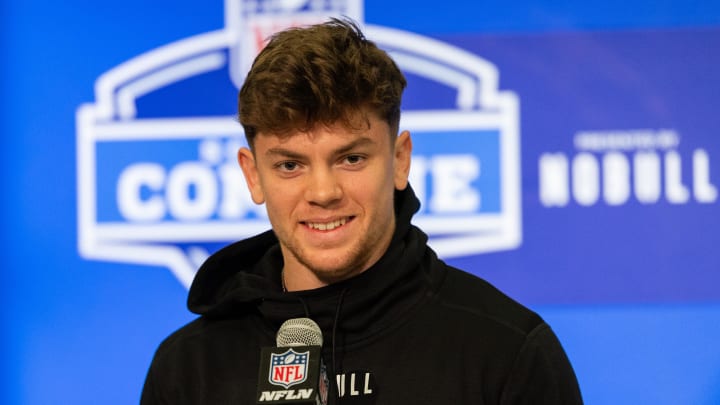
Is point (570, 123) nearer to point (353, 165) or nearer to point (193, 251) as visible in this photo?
point (193, 251)

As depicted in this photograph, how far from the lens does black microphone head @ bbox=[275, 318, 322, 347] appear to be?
4.49ft

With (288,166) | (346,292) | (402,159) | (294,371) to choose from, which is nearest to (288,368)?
(294,371)

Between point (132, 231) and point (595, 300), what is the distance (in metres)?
1.41

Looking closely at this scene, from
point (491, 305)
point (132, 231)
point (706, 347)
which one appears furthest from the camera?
point (132, 231)

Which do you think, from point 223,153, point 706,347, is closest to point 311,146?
point 223,153

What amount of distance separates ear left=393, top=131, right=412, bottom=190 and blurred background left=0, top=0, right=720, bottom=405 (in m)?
1.19

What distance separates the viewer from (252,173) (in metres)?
1.59

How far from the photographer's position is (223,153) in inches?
111

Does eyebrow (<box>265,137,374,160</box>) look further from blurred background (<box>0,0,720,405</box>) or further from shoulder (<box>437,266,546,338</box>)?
blurred background (<box>0,0,720,405</box>)

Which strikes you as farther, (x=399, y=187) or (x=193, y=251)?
(x=193, y=251)

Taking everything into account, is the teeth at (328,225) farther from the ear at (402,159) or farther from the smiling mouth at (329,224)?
the ear at (402,159)

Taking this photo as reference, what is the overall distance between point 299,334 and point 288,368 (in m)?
0.09

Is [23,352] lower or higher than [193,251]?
lower

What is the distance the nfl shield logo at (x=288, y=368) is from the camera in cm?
128
